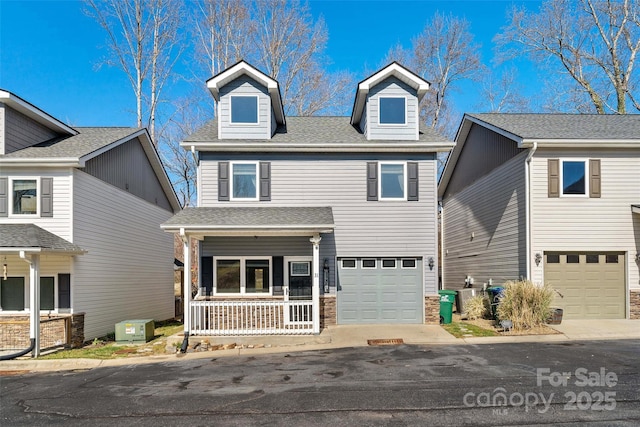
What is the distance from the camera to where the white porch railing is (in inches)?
478

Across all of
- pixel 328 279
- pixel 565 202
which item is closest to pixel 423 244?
pixel 328 279

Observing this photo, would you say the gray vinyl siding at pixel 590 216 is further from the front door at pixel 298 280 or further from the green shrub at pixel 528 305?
the front door at pixel 298 280

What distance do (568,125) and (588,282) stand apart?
5.47m

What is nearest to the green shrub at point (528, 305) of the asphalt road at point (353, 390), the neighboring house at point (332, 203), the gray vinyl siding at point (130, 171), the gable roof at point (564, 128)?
the asphalt road at point (353, 390)

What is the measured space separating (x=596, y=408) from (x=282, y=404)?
4.48 m

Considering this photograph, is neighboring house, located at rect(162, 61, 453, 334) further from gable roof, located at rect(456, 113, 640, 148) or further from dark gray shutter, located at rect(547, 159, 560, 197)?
dark gray shutter, located at rect(547, 159, 560, 197)

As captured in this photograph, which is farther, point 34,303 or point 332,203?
point 332,203

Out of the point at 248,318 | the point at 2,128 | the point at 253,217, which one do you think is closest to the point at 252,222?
the point at 253,217

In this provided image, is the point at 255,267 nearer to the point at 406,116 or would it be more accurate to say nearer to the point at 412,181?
the point at 412,181

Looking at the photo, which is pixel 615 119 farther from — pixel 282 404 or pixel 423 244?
pixel 282 404

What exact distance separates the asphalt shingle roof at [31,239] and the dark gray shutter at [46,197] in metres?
0.48

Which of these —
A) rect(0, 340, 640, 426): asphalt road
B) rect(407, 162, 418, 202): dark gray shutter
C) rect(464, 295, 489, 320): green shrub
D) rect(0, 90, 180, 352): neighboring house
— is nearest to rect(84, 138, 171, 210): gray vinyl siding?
rect(0, 90, 180, 352): neighboring house

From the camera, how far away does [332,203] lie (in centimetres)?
1430

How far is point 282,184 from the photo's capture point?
14383 mm
